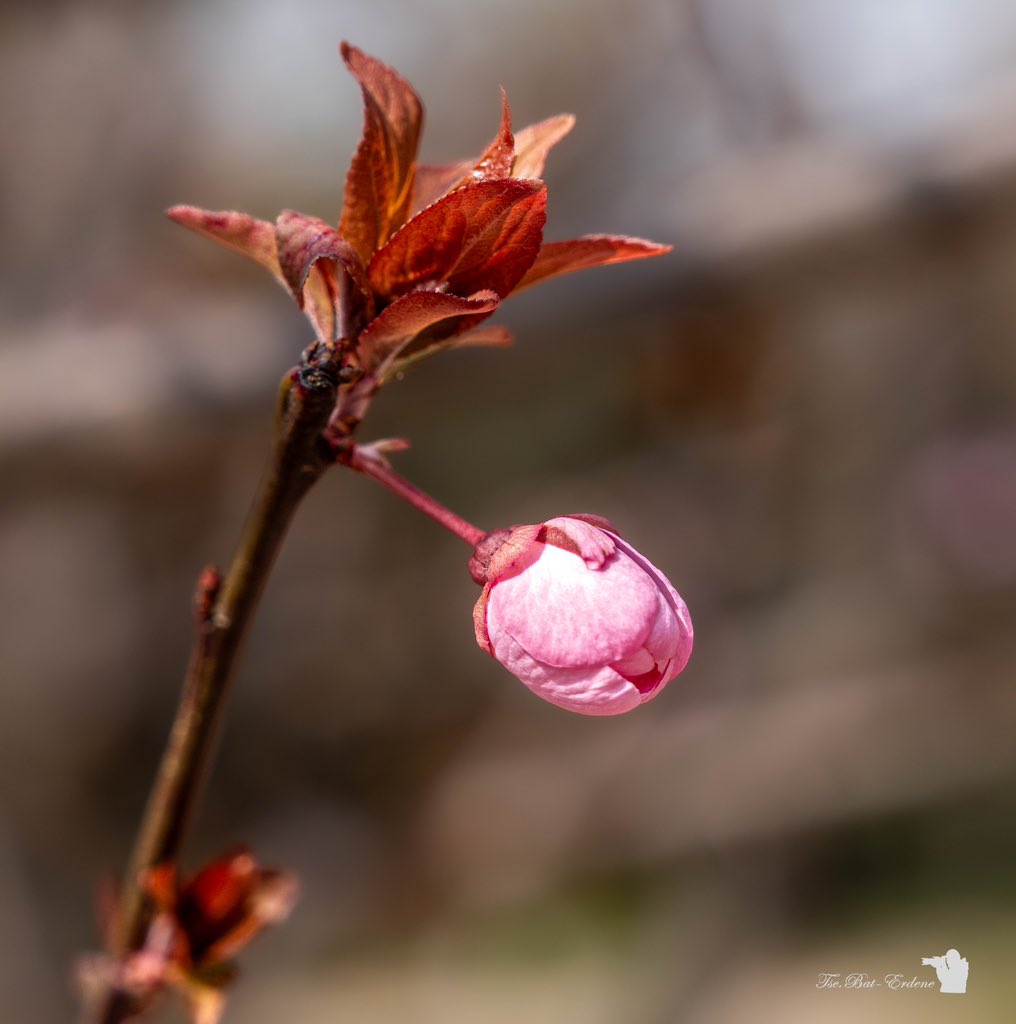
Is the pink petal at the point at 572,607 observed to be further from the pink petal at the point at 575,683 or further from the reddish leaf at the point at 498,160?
the reddish leaf at the point at 498,160

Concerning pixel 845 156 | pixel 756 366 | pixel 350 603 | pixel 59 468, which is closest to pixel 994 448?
pixel 756 366

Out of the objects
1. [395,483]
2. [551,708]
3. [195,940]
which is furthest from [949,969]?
[395,483]

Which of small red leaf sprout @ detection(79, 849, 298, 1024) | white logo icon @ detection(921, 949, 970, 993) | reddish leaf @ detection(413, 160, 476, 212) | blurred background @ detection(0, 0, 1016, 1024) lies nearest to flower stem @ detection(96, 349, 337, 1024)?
small red leaf sprout @ detection(79, 849, 298, 1024)

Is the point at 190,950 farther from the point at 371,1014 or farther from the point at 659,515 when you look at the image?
the point at 371,1014

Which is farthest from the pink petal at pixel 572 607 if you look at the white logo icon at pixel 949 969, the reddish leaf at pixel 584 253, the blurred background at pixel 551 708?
the blurred background at pixel 551 708

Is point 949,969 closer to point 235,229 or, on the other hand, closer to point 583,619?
point 583,619

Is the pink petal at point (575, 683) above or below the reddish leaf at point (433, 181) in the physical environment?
below
